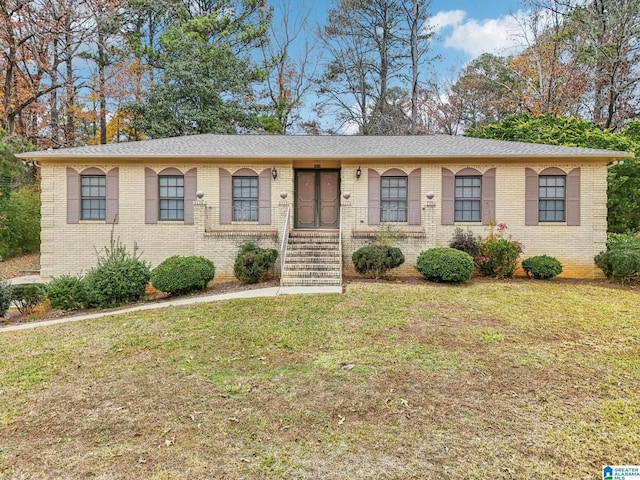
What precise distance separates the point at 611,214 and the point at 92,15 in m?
25.0

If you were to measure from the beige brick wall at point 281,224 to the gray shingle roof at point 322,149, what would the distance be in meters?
0.42

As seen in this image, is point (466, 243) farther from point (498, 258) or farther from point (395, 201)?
point (395, 201)

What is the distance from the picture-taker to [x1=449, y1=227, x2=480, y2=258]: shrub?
11086mm

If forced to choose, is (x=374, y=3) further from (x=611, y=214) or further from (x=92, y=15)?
(x=611, y=214)

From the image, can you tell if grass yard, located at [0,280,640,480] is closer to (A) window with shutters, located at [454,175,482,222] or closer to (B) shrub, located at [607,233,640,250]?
(B) shrub, located at [607,233,640,250]

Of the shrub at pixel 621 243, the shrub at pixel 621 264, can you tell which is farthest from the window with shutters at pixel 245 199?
the shrub at pixel 621 243

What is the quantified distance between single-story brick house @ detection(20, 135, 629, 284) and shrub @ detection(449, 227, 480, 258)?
0.38 metres

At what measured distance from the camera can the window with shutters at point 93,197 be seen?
12.0 metres

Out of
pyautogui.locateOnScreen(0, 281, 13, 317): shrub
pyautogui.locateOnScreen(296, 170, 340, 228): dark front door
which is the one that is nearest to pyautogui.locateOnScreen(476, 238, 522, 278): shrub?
pyautogui.locateOnScreen(296, 170, 340, 228): dark front door

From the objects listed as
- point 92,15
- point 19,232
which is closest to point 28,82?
point 92,15

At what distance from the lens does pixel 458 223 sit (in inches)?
468

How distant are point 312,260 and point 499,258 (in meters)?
5.33

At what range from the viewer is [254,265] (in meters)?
10.2

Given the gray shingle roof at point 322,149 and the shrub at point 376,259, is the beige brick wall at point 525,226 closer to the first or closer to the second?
Answer: the gray shingle roof at point 322,149
